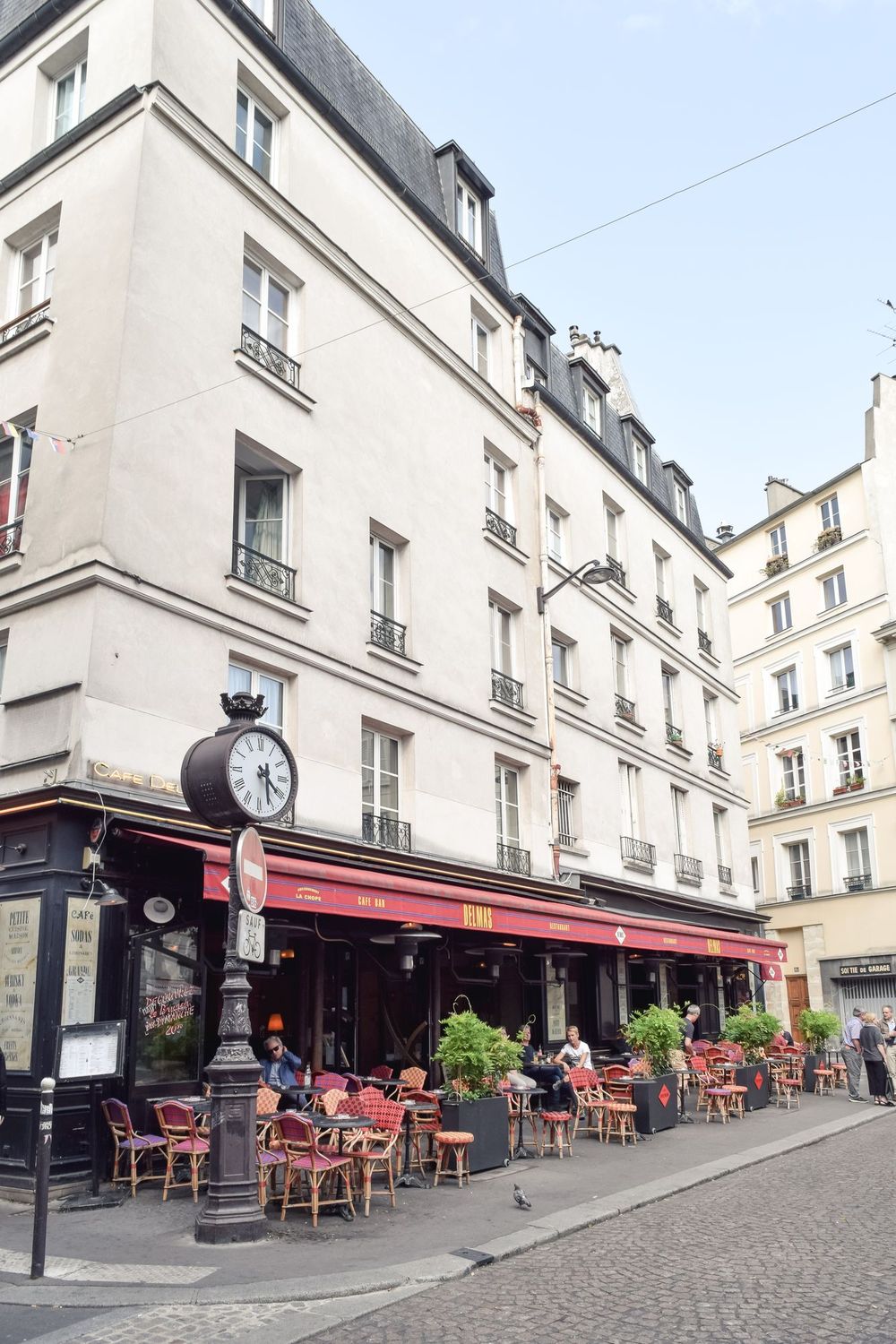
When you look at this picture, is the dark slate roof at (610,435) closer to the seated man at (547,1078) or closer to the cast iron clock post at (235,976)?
the seated man at (547,1078)

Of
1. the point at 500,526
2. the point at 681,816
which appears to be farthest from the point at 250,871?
the point at 681,816

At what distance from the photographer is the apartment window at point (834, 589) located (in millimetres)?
32406

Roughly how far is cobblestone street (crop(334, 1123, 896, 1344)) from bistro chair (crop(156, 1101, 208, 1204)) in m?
2.98

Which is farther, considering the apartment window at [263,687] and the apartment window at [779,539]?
the apartment window at [779,539]

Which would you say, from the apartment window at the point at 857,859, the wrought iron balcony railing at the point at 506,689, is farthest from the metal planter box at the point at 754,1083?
the apartment window at the point at 857,859

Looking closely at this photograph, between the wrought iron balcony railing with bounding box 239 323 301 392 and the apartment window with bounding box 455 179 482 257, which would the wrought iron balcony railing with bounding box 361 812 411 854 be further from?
the apartment window with bounding box 455 179 482 257

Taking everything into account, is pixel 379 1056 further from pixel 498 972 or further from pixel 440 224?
pixel 440 224

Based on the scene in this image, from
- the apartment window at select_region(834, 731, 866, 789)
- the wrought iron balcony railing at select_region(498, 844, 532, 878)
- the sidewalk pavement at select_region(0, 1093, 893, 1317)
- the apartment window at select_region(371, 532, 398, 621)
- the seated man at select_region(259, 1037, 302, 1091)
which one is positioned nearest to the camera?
the sidewalk pavement at select_region(0, 1093, 893, 1317)

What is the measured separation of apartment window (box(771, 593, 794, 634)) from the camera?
34406 mm

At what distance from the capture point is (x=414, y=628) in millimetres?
14781

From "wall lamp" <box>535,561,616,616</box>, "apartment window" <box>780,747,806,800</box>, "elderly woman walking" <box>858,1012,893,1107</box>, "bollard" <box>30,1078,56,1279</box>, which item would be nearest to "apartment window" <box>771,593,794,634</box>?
"apartment window" <box>780,747,806,800</box>

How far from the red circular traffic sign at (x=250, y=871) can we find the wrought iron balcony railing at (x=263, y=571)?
4394 millimetres

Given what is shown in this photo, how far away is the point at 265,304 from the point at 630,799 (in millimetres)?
11592

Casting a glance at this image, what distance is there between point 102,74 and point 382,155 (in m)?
4.79
